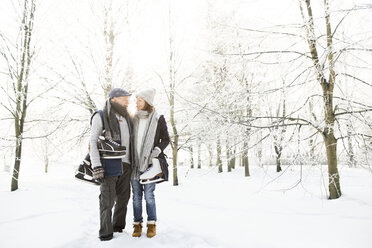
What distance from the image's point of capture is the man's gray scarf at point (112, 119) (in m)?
2.58

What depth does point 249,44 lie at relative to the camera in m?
4.05

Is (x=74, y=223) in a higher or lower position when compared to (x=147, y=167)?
lower

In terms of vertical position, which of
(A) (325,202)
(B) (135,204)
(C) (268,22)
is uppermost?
(C) (268,22)

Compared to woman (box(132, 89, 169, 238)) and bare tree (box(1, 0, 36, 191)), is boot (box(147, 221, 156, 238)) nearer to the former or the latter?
woman (box(132, 89, 169, 238))

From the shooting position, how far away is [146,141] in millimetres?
2783

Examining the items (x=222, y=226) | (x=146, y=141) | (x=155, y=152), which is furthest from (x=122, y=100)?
(x=222, y=226)

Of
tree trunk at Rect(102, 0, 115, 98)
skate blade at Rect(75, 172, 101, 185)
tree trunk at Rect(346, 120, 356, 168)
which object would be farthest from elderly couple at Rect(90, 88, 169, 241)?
tree trunk at Rect(102, 0, 115, 98)

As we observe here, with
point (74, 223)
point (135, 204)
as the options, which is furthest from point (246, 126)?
point (74, 223)

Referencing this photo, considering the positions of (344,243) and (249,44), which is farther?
(249,44)

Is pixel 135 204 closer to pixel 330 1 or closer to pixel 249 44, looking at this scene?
pixel 249 44

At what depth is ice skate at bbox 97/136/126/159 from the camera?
249cm

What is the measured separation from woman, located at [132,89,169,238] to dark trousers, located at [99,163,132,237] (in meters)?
0.11

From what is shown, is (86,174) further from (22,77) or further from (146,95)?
(22,77)

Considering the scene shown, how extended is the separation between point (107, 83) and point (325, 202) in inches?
250
